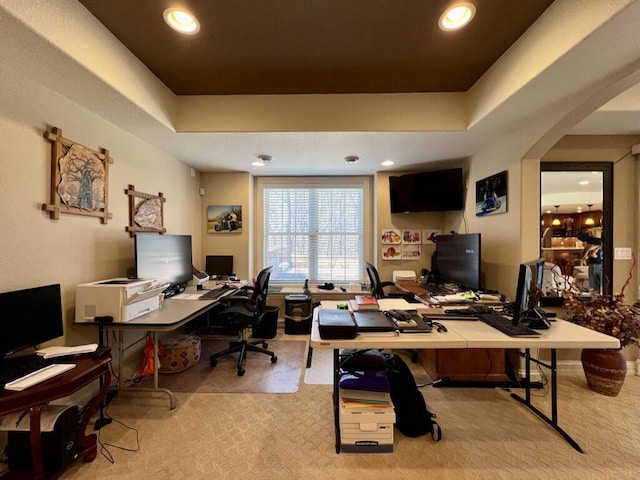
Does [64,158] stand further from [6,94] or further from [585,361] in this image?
[585,361]

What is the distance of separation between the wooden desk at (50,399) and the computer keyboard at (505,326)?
2.41 metres

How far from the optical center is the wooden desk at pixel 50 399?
125cm

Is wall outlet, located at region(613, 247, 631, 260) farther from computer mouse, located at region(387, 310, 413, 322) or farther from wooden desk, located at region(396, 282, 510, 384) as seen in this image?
computer mouse, located at region(387, 310, 413, 322)

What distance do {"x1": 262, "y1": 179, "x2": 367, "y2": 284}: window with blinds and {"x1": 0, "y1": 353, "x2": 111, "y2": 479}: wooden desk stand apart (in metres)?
2.95

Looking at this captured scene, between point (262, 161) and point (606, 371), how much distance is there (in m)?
3.98

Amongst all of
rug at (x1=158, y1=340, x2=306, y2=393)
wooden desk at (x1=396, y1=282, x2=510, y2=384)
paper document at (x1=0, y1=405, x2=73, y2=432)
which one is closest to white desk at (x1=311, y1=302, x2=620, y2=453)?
wooden desk at (x1=396, y1=282, x2=510, y2=384)

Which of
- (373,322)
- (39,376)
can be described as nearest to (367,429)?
(373,322)

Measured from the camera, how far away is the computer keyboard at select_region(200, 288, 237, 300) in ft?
8.61

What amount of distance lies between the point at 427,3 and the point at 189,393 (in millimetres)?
3288

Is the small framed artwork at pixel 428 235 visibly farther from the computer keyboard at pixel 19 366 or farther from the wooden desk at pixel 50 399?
the computer keyboard at pixel 19 366

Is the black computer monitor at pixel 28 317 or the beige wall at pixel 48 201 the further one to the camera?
the beige wall at pixel 48 201

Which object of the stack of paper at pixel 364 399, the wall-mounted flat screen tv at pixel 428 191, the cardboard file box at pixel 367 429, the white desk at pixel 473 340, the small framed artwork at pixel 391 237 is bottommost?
the cardboard file box at pixel 367 429

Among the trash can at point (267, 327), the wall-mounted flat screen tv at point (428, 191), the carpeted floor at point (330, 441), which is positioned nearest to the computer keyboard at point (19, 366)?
the carpeted floor at point (330, 441)

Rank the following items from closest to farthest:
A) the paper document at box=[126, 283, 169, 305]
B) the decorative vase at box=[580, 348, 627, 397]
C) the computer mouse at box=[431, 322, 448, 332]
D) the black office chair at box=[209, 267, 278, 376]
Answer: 1. the computer mouse at box=[431, 322, 448, 332]
2. the paper document at box=[126, 283, 169, 305]
3. the decorative vase at box=[580, 348, 627, 397]
4. the black office chair at box=[209, 267, 278, 376]
